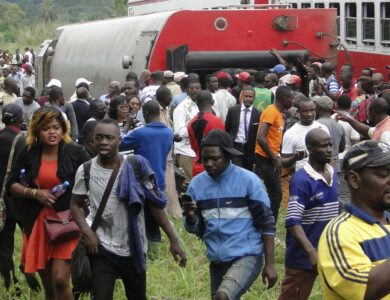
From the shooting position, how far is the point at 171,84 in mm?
14305

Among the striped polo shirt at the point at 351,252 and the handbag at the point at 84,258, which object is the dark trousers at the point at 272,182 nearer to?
the handbag at the point at 84,258

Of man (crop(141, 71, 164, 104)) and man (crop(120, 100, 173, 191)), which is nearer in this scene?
man (crop(120, 100, 173, 191))

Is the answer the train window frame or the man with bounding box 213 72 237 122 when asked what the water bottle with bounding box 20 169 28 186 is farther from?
the train window frame

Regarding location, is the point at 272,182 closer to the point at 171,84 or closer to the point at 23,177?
the point at 23,177

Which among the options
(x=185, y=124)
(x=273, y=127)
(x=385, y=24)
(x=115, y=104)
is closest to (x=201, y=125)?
(x=273, y=127)

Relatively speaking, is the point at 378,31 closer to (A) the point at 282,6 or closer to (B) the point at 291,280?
(A) the point at 282,6

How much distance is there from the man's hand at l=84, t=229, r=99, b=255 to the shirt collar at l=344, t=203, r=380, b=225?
8.88ft

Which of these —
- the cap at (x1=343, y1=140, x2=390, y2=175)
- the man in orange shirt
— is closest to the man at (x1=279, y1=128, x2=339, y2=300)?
the cap at (x1=343, y1=140, x2=390, y2=175)

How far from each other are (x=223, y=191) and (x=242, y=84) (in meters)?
7.47

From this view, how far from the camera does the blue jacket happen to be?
20.9ft

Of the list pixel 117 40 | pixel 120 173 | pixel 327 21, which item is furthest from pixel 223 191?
pixel 117 40

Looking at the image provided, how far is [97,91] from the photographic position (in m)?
20.0

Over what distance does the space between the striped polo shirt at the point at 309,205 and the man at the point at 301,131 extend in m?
2.49

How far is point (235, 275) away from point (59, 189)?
151cm
